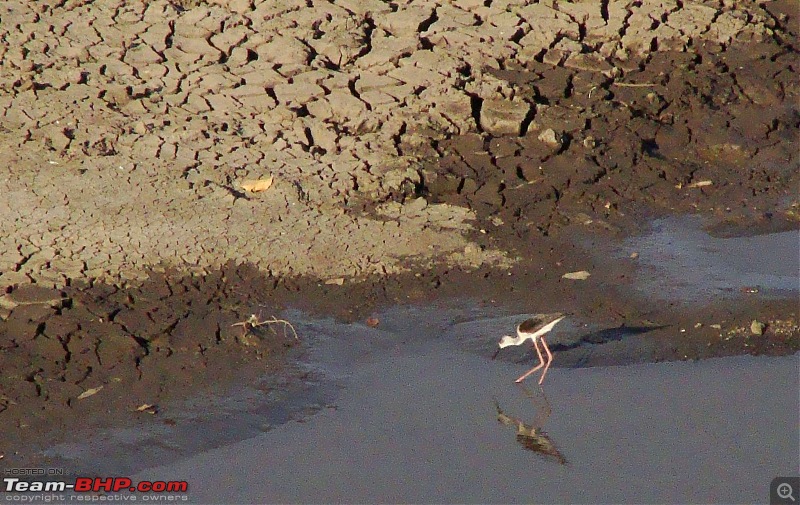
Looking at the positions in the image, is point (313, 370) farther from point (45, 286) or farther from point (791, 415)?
point (791, 415)

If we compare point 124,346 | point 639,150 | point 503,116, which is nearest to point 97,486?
point 124,346

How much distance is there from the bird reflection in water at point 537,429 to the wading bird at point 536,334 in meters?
0.18

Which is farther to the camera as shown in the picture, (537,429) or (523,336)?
(523,336)

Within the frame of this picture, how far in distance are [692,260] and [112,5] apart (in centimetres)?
523

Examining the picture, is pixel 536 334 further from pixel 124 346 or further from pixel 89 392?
pixel 89 392

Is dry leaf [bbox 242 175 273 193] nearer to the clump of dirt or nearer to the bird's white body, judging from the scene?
the clump of dirt

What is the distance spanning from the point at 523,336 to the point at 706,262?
1.79 metres

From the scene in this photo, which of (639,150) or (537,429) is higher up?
(639,150)

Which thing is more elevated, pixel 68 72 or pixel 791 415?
pixel 791 415

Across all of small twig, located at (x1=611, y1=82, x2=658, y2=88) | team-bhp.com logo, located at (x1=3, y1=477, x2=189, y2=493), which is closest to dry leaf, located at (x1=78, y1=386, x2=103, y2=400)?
team-bhp.com logo, located at (x1=3, y1=477, x2=189, y2=493)

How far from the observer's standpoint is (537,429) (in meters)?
6.05

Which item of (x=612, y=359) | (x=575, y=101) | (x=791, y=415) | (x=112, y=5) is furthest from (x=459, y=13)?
(x=791, y=415)

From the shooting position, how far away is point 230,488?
5523mm

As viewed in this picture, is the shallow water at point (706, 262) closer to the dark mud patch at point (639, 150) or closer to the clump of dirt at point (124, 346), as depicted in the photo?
the dark mud patch at point (639, 150)
